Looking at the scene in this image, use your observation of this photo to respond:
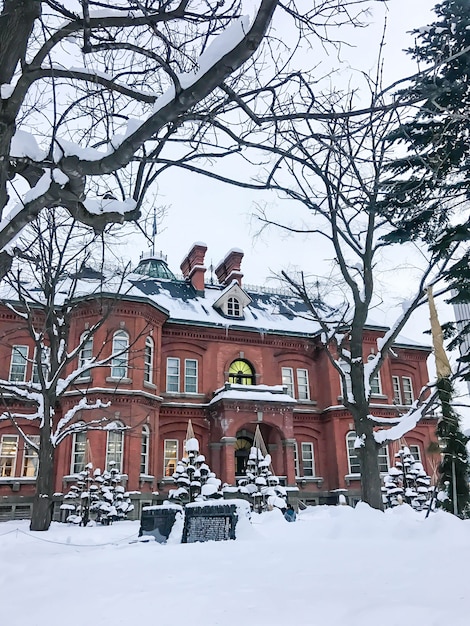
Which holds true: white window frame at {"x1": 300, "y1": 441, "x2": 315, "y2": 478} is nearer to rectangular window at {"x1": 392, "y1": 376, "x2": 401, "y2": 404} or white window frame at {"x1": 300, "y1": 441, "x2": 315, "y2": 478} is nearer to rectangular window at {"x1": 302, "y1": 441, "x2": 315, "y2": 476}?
rectangular window at {"x1": 302, "y1": 441, "x2": 315, "y2": 476}

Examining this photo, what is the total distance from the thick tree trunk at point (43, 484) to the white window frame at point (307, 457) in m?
16.9

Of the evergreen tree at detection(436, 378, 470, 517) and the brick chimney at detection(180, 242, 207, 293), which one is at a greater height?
the brick chimney at detection(180, 242, 207, 293)

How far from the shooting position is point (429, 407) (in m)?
11.1

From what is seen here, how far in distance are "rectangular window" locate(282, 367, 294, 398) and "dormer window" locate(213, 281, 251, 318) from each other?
13.1ft

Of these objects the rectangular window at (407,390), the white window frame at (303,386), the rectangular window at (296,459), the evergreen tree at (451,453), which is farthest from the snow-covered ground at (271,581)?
the rectangular window at (407,390)

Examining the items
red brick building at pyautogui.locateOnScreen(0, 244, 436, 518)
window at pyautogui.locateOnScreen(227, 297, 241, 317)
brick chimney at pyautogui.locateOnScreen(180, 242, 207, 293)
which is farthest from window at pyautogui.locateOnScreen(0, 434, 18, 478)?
brick chimney at pyautogui.locateOnScreen(180, 242, 207, 293)

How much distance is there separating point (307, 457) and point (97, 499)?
12.2 meters

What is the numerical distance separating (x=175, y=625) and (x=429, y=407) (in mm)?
8998

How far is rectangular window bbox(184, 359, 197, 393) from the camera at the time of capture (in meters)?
25.7

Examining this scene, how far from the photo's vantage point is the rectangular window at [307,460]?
2669 centimetres

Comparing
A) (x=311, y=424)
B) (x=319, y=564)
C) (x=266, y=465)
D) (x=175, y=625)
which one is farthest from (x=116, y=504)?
(x=175, y=625)

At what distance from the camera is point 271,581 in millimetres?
4637

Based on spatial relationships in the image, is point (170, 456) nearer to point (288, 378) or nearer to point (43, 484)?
point (288, 378)

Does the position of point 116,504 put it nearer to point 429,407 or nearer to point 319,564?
point 429,407
